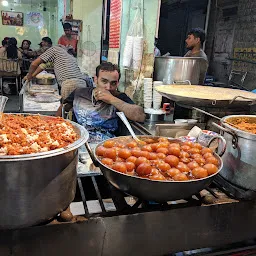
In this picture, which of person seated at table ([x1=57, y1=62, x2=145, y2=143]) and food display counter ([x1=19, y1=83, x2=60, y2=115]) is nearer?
person seated at table ([x1=57, y1=62, x2=145, y2=143])

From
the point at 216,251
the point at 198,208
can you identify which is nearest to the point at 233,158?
the point at 198,208

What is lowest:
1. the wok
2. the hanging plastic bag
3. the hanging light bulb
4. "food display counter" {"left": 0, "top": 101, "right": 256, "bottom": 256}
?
"food display counter" {"left": 0, "top": 101, "right": 256, "bottom": 256}

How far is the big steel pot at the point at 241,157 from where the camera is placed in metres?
1.28

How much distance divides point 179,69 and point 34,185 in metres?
2.45

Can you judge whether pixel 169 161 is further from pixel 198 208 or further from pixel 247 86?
pixel 247 86

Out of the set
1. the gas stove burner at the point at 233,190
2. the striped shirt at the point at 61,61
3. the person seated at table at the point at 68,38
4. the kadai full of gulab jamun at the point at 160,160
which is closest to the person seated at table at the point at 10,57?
the person seated at table at the point at 68,38

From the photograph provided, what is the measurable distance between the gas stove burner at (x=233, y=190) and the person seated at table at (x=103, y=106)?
147 centimetres

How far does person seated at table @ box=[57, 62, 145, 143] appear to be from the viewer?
2.83 meters

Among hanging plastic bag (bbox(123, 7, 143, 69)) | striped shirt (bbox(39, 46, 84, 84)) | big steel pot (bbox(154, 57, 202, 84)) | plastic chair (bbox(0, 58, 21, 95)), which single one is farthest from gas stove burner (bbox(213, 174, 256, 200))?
plastic chair (bbox(0, 58, 21, 95))

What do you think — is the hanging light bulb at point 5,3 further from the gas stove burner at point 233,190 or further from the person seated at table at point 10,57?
the gas stove burner at point 233,190

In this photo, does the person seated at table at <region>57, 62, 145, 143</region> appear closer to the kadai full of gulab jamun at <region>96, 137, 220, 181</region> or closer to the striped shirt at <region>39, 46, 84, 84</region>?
the kadai full of gulab jamun at <region>96, 137, 220, 181</region>

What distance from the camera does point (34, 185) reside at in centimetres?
93

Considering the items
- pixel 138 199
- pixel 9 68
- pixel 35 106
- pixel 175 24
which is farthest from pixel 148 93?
pixel 175 24

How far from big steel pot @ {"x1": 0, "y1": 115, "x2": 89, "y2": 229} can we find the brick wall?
6.54 metres
